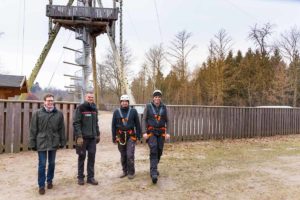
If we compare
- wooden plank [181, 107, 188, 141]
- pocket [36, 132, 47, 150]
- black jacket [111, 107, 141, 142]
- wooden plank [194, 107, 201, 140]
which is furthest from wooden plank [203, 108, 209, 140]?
pocket [36, 132, 47, 150]

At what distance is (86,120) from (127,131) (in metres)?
0.92

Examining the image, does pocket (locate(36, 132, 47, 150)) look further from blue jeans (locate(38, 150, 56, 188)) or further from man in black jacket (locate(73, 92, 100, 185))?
man in black jacket (locate(73, 92, 100, 185))

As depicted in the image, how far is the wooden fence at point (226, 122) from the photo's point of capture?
13.4 meters

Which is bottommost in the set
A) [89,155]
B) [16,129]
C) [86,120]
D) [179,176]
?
[179,176]

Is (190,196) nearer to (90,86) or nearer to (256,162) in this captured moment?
(256,162)

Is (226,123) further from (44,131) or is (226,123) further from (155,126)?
(44,131)

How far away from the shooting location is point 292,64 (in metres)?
41.9

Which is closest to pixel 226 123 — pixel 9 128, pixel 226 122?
pixel 226 122

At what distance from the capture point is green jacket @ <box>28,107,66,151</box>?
6.25 metres

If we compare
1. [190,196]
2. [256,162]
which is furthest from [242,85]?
[190,196]

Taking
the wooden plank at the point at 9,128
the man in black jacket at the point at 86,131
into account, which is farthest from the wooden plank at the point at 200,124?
the man in black jacket at the point at 86,131

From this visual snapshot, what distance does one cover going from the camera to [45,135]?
20.7 ft

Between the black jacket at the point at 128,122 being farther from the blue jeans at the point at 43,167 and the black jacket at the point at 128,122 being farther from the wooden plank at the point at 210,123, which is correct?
the wooden plank at the point at 210,123

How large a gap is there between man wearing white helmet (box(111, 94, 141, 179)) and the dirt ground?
1.40ft
